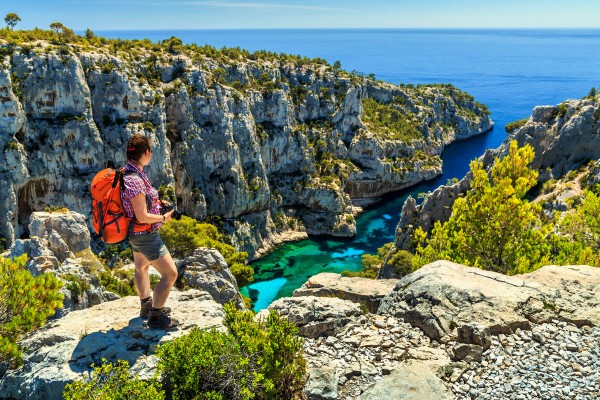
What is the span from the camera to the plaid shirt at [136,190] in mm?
7914

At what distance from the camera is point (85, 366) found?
823 cm

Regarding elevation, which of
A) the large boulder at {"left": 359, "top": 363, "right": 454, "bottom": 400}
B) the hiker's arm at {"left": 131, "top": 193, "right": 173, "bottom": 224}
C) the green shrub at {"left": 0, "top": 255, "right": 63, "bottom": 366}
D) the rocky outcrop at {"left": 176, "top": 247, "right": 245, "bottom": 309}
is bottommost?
the rocky outcrop at {"left": 176, "top": 247, "right": 245, "bottom": 309}

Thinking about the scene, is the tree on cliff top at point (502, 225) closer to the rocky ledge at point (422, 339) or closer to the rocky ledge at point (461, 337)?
the rocky ledge at point (461, 337)

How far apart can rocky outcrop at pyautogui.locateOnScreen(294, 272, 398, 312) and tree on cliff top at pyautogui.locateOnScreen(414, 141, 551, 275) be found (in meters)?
3.31

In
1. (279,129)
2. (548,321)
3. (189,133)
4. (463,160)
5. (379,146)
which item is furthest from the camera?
(463,160)

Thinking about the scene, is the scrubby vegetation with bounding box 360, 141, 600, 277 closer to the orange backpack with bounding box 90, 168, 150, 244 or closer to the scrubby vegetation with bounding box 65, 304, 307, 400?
the scrubby vegetation with bounding box 65, 304, 307, 400

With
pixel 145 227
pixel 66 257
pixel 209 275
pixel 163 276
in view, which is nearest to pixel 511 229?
pixel 163 276

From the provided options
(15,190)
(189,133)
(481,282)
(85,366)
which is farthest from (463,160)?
(85,366)

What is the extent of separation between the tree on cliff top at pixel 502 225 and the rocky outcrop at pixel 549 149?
25950mm

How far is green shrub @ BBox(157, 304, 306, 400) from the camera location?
22.9 feet

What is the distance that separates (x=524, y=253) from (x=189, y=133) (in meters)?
57.0

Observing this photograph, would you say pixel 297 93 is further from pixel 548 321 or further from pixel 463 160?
pixel 548 321

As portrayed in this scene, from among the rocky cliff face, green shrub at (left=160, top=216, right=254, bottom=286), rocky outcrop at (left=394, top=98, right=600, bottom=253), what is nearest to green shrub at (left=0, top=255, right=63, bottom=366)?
green shrub at (left=160, top=216, right=254, bottom=286)

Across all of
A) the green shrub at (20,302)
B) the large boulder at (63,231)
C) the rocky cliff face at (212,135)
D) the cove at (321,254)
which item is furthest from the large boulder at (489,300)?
the rocky cliff face at (212,135)
